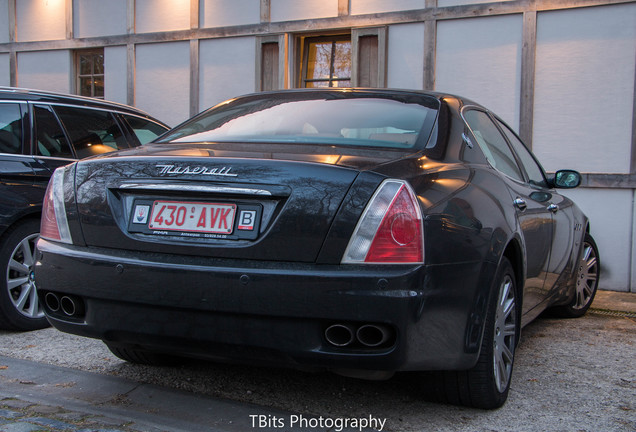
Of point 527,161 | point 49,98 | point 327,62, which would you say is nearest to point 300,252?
point 527,161

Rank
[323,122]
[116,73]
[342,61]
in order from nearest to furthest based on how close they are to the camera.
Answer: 1. [323,122]
2. [342,61]
3. [116,73]

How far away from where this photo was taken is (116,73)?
395 inches

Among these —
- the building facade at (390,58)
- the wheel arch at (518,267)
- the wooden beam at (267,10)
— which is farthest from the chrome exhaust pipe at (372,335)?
the wooden beam at (267,10)

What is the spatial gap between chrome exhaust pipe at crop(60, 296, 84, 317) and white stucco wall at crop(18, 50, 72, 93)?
27.8ft

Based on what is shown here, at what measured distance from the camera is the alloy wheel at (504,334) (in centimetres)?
303

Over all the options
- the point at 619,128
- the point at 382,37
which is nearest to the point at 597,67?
the point at 619,128

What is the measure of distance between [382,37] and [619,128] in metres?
2.82

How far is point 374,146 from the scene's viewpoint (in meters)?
2.96

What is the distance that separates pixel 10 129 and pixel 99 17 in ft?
20.2

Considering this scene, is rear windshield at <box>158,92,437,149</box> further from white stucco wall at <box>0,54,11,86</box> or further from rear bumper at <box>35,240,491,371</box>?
white stucco wall at <box>0,54,11,86</box>

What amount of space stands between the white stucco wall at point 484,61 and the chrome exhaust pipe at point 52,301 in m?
5.70

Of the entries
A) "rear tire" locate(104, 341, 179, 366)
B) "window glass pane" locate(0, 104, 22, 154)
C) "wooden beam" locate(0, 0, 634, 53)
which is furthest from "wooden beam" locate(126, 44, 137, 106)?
"rear tire" locate(104, 341, 179, 366)

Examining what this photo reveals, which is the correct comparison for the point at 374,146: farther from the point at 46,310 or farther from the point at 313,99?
the point at 46,310

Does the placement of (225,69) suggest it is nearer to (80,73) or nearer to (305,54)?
(305,54)
